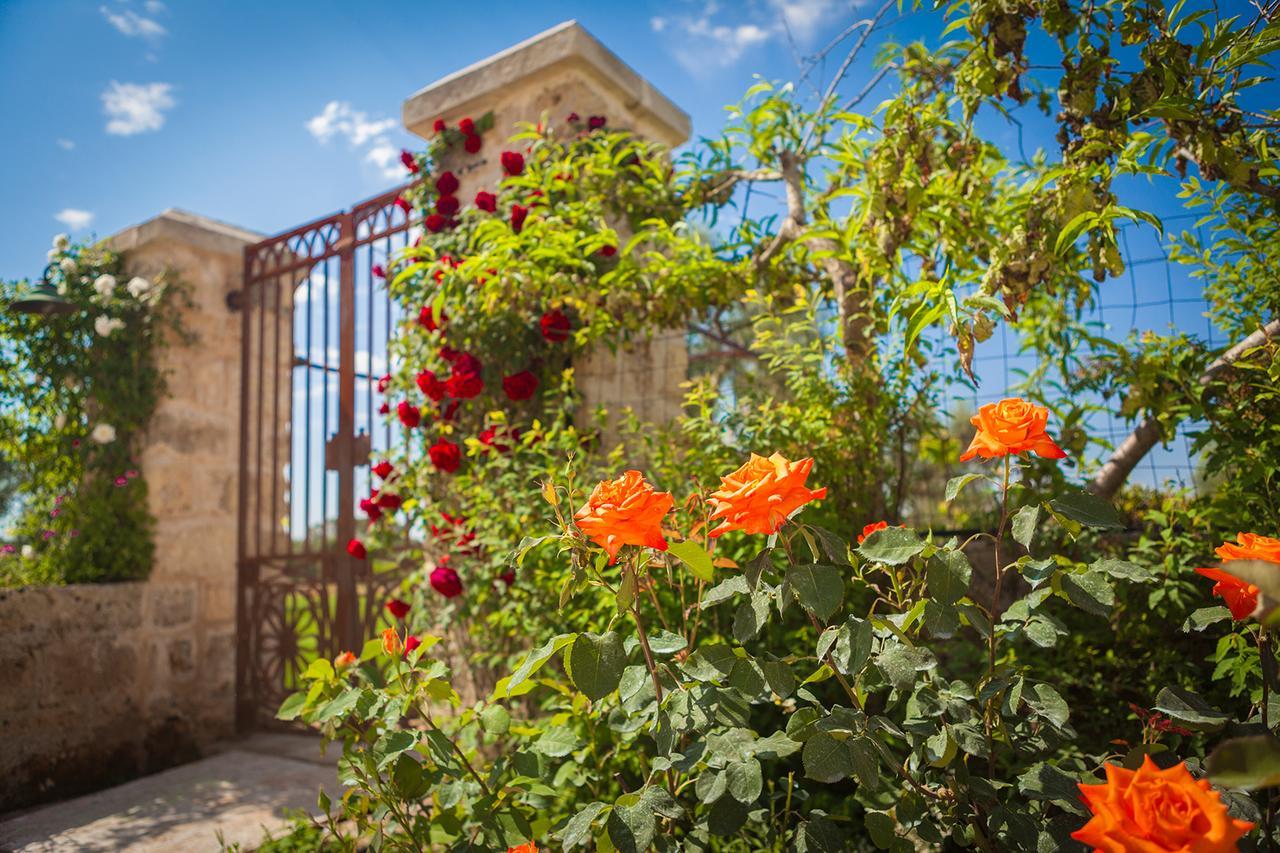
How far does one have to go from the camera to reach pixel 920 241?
2.05 meters

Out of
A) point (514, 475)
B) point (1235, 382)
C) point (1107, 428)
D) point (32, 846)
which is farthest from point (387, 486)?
point (1235, 382)

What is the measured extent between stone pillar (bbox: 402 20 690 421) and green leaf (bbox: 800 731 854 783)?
187cm

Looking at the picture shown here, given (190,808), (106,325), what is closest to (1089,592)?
(190,808)

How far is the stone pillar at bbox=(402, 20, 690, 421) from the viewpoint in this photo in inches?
116

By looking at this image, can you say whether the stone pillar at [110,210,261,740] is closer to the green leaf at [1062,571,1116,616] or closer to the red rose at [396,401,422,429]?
the red rose at [396,401,422,429]

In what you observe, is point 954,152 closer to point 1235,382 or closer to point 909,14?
point 909,14

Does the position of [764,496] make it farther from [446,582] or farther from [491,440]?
[446,582]

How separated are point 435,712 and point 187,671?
1964 millimetres

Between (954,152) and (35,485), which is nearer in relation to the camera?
(954,152)

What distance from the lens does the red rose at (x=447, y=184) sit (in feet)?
10.3

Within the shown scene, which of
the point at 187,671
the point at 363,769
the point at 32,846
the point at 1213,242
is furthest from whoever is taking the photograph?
the point at 187,671

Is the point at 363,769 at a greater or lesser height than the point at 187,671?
greater

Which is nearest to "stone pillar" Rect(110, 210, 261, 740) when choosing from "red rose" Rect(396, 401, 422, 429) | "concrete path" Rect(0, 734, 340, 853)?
"concrete path" Rect(0, 734, 340, 853)

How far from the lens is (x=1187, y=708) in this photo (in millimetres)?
1049
